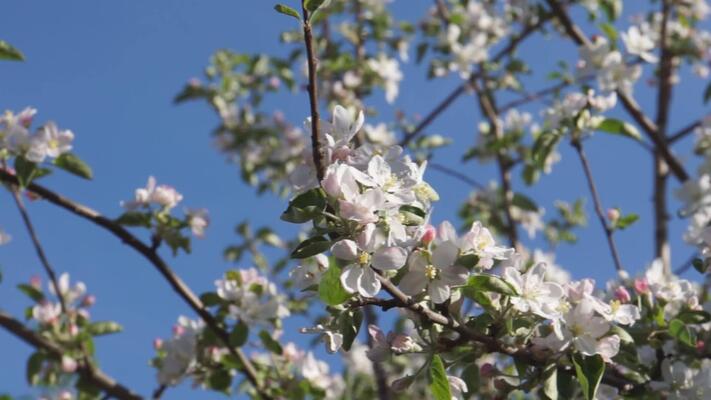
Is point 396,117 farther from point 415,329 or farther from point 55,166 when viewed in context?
point 415,329

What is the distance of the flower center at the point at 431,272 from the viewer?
1327mm

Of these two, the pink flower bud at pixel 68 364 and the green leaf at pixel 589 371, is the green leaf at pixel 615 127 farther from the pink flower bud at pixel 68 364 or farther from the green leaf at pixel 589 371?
the pink flower bud at pixel 68 364

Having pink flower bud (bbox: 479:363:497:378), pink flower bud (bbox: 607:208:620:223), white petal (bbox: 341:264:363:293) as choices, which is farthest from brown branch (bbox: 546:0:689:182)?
white petal (bbox: 341:264:363:293)

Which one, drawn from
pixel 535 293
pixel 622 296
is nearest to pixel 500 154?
pixel 622 296

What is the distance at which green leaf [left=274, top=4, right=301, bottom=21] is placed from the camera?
4.35ft

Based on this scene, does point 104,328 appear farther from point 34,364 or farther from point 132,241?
point 132,241

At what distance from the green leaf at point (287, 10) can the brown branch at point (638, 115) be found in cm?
229

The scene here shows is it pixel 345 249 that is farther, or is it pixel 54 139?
pixel 54 139

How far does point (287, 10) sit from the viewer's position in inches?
52.2

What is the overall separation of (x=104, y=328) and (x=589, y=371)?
2.01 metres

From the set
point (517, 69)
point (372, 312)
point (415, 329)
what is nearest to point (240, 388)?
point (372, 312)

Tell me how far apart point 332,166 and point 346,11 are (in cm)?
401

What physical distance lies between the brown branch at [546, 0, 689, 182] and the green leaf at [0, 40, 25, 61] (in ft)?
7.20

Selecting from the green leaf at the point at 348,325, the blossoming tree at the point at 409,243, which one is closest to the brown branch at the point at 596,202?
the blossoming tree at the point at 409,243
